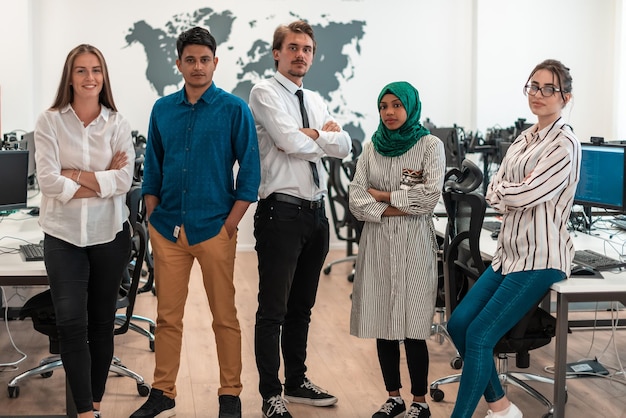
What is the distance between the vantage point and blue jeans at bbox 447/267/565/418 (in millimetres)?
3178

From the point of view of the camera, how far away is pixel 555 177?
3.10m

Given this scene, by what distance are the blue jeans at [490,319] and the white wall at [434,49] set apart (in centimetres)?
490

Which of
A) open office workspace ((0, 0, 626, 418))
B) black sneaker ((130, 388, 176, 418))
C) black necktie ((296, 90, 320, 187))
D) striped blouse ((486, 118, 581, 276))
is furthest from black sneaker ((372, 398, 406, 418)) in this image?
open office workspace ((0, 0, 626, 418))

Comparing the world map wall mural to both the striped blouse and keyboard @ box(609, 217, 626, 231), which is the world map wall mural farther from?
the striped blouse

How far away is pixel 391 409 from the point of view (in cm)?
357

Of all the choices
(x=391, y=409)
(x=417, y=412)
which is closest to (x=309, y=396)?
(x=391, y=409)

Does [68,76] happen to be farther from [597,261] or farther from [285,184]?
[597,261]

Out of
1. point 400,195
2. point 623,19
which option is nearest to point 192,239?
point 400,195

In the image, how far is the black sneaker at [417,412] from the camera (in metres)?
3.51

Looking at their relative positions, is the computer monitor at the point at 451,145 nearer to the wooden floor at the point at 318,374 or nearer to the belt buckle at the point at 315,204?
the wooden floor at the point at 318,374

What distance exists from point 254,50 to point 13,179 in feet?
12.6

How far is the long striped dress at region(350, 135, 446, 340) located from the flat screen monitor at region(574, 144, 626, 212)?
1.19 metres

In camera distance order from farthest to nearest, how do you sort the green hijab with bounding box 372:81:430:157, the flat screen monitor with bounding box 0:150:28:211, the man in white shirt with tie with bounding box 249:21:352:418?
the flat screen monitor with bounding box 0:150:28:211 < the man in white shirt with tie with bounding box 249:21:352:418 < the green hijab with bounding box 372:81:430:157

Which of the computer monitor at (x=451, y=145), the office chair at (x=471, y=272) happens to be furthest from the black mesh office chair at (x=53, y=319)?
the computer monitor at (x=451, y=145)
